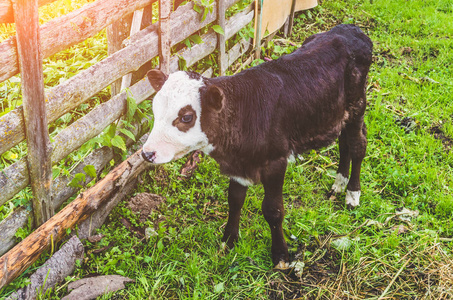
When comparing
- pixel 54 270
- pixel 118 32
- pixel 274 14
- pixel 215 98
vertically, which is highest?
pixel 215 98

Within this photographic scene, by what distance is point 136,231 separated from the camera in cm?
412

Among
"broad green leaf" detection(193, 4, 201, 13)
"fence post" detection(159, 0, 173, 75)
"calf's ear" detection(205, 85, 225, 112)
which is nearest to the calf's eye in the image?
"calf's ear" detection(205, 85, 225, 112)

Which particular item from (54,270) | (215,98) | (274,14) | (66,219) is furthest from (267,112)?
(274,14)

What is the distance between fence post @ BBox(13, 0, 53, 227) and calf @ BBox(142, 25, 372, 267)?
84 centimetres

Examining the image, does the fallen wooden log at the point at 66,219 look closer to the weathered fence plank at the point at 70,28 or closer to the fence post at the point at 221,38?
the weathered fence plank at the point at 70,28

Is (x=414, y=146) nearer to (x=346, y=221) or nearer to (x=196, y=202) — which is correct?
(x=346, y=221)

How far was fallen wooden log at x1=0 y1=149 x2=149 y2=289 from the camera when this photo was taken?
3.20 metres

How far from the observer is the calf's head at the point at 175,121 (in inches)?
122

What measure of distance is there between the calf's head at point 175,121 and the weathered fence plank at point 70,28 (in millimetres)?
828

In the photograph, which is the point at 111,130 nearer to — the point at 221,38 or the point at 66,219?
the point at 66,219

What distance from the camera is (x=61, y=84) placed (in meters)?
3.49

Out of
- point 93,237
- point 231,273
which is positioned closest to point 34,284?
point 93,237

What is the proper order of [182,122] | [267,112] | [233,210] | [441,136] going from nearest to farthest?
[182,122]
[267,112]
[233,210]
[441,136]

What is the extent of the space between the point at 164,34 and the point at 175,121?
1585 mm
